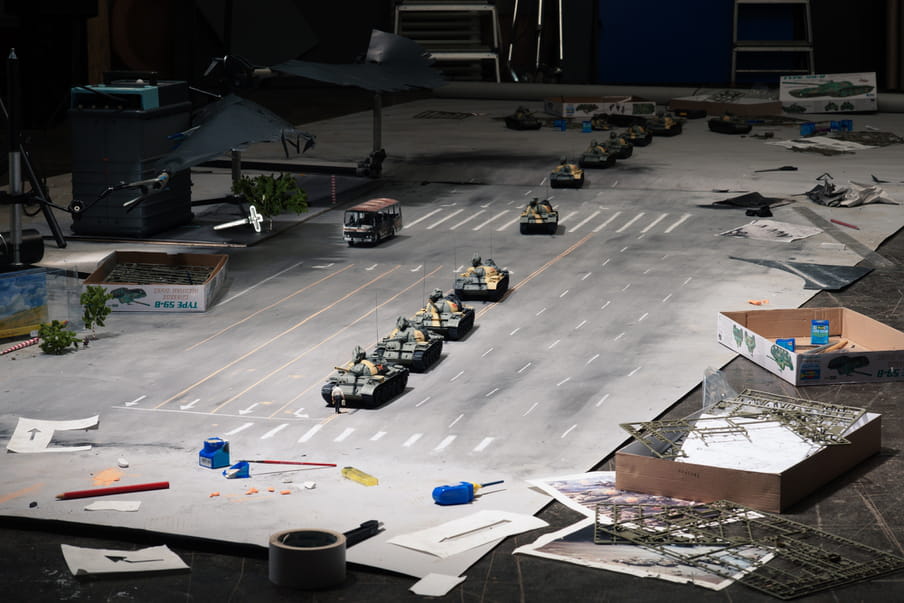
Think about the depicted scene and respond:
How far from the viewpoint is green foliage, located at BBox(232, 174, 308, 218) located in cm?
2353

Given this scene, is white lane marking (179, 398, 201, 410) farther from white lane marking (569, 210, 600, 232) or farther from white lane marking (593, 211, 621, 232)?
white lane marking (593, 211, 621, 232)

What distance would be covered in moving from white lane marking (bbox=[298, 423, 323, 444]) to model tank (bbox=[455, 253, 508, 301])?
5.39 metres

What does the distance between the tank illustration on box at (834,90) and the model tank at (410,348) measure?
2601 cm

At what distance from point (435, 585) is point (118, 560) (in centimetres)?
263

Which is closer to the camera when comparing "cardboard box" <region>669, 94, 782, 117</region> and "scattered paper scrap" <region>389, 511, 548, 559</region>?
"scattered paper scrap" <region>389, 511, 548, 559</region>

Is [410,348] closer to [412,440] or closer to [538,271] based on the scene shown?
[412,440]

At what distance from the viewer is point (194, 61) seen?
135ft

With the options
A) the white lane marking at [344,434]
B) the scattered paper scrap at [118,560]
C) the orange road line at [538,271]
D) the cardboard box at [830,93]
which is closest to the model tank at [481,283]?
the orange road line at [538,271]

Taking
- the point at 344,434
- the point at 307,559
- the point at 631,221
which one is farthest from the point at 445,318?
the point at 631,221

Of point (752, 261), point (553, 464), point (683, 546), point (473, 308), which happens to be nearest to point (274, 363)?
point (473, 308)

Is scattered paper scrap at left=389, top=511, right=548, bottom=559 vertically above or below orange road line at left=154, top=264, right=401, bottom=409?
below

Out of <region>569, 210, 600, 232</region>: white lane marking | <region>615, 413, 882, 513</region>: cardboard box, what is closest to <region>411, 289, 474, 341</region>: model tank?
<region>615, 413, 882, 513</region>: cardboard box

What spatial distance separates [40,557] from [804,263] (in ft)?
45.7

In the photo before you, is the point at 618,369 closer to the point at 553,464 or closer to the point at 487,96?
the point at 553,464
